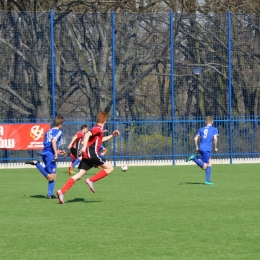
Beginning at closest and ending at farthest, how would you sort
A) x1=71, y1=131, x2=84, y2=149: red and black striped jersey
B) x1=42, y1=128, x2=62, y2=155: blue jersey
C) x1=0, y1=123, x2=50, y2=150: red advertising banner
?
x1=42, y1=128, x2=62, y2=155: blue jersey
x1=71, y1=131, x2=84, y2=149: red and black striped jersey
x1=0, y1=123, x2=50, y2=150: red advertising banner

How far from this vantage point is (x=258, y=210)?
13227mm

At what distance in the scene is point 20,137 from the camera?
29.8 metres

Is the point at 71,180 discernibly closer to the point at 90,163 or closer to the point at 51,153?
the point at 90,163

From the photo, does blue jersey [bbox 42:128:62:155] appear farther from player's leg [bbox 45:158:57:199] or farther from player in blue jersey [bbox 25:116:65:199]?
player's leg [bbox 45:158:57:199]

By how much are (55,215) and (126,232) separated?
2.47 meters

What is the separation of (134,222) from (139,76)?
21.8 metres

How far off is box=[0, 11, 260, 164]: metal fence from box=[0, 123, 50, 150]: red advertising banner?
3.74 feet

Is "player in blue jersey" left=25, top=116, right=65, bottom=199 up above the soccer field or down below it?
above

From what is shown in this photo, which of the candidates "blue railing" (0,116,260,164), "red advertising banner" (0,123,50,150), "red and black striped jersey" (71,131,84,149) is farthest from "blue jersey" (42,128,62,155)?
"blue railing" (0,116,260,164)

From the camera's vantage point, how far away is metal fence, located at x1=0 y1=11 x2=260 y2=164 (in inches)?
1255

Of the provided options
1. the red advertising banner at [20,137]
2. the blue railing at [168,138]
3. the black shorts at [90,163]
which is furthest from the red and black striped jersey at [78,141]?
the black shorts at [90,163]

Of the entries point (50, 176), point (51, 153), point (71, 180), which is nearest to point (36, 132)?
point (51, 153)

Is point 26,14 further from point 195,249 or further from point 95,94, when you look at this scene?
point 195,249

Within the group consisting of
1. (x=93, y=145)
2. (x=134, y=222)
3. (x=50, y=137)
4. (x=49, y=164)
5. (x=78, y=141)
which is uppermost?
(x=50, y=137)
